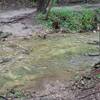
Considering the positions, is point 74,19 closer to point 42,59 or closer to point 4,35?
point 4,35

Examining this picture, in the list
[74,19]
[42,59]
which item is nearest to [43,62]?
[42,59]

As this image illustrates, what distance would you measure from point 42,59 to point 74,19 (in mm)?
4807

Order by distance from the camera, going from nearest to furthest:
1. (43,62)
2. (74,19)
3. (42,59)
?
(43,62)
(42,59)
(74,19)

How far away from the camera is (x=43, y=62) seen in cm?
879

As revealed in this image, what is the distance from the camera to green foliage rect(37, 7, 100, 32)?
13125 mm

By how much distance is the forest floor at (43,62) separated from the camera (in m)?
6.68

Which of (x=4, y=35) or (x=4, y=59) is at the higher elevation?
(x=4, y=59)

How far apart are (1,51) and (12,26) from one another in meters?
2.83

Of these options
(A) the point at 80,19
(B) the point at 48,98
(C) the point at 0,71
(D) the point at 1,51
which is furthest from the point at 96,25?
(B) the point at 48,98

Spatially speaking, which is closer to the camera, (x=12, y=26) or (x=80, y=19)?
(x=12, y=26)

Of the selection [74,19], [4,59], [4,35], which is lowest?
[74,19]

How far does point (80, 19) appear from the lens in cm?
1359

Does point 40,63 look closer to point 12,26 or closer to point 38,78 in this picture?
point 38,78

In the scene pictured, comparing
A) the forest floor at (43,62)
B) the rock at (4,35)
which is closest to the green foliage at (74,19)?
the forest floor at (43,62)
